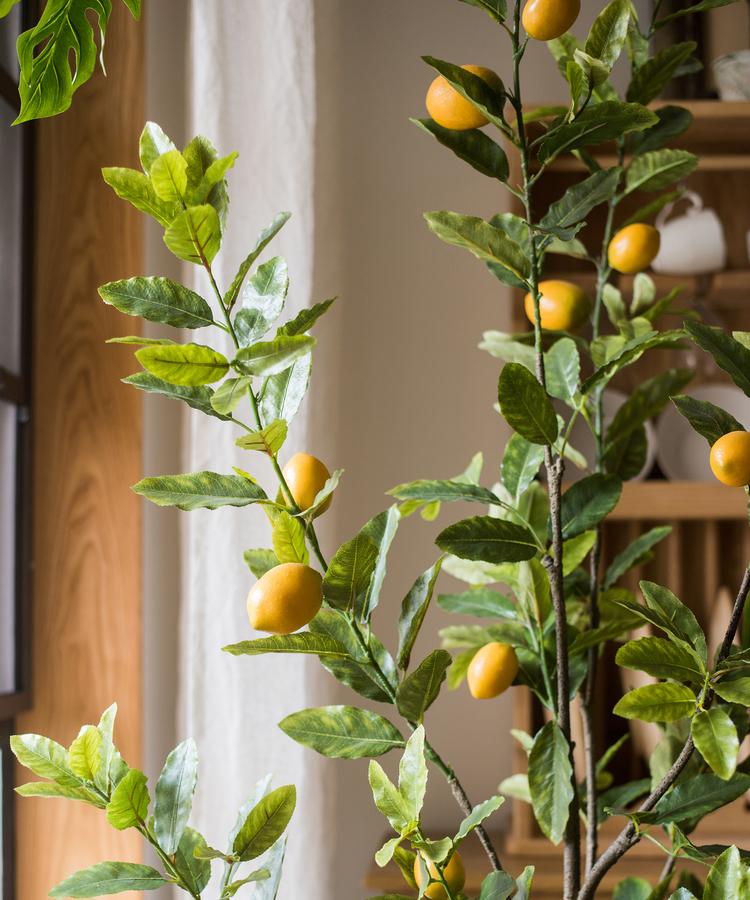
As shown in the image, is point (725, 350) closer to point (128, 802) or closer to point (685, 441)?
point (128, 802)

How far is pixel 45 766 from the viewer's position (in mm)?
534

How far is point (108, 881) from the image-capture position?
0.51 metres

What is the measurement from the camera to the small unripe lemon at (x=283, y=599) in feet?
1.56

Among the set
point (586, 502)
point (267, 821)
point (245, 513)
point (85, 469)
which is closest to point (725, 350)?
point (586, 502)

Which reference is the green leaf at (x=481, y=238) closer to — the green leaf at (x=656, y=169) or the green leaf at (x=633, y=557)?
the green leaf at (x=656, y=169)

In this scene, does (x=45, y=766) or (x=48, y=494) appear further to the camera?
(x=48, y=494)

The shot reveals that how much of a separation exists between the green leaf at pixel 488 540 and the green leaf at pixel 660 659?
9cm

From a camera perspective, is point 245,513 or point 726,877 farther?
point 245,513

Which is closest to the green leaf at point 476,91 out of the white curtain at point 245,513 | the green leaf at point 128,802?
the green leaf at point 128,802

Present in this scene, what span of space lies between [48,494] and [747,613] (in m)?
1.20

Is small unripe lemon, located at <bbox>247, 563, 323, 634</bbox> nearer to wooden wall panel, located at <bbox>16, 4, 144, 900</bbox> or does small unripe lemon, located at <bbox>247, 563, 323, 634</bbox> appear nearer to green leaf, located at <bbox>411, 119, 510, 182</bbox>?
green leaf, located at <bbox>411, 119, 510, 182</bbox>

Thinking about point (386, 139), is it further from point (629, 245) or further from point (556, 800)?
point (556, 800)

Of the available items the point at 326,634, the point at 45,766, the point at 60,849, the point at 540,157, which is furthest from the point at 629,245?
the point at 60,849

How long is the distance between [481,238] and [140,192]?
8.5 inches
